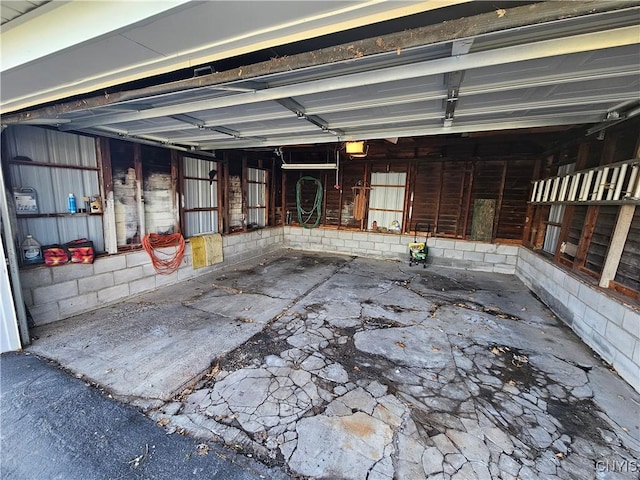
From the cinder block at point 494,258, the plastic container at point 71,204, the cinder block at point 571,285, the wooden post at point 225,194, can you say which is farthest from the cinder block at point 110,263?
the cinder block at point 494,258

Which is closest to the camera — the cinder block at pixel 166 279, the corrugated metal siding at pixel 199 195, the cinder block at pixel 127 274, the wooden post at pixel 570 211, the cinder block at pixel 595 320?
the cinder block at pixel 595 320

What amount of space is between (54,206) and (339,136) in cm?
383

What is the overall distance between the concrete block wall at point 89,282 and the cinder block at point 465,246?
19.2 ft

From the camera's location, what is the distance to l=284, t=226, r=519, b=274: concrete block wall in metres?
5.86

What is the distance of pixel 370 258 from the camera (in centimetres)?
706

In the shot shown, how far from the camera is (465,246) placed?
6.12 metres

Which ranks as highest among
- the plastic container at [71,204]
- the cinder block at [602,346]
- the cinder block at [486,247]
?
the plastic container at [71,204]

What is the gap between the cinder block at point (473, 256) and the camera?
6000 millimetres

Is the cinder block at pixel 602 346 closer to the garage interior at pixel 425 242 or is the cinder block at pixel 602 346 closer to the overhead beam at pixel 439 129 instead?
the garage interior at pixel 425 242

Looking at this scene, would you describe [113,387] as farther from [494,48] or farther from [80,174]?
A: [494,48]

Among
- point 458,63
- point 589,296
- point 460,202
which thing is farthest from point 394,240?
point 458,63

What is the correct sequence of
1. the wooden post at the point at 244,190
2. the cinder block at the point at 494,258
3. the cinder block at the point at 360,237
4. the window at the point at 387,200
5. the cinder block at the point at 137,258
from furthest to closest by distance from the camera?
the cinder block at the point at 360,237 < the window at the point at 387,200 < the wooden post at the point at 244,190 < the cinder block at the point at 494,258 < the cinder block at the point at 137,258

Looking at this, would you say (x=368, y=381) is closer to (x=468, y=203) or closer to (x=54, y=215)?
(x=54, y=215)

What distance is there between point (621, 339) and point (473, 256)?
12.1 feet
